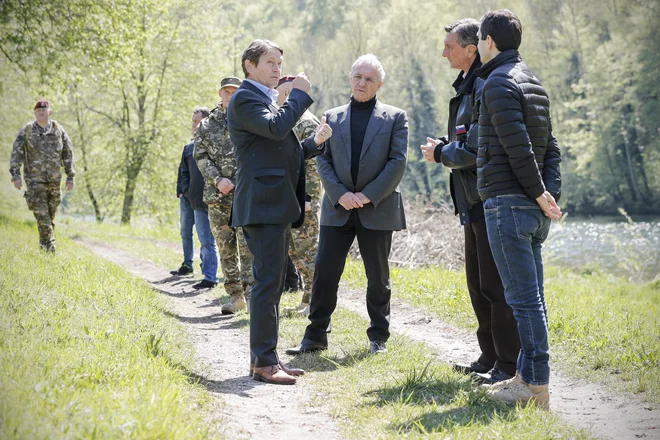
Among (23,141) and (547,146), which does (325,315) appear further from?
(23,141)

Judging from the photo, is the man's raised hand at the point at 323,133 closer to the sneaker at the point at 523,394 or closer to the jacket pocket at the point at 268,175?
the jacket pocket at the point at 268,175

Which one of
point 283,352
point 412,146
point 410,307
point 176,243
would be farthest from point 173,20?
point 283,352

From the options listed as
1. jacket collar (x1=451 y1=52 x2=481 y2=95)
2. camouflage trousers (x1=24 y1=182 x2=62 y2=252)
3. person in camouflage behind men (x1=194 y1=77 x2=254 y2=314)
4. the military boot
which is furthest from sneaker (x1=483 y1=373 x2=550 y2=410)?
camouflage trousers (x1=24 y1=182 x2=62 y2=252)

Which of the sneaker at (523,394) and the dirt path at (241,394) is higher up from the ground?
the sneaker at (523,394)

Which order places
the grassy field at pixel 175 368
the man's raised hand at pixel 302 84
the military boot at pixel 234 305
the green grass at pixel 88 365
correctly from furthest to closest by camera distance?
the military boot at pixel 234 305 → the man's raised hand at pixel 302 84 → the grassy field at pixel 175 368 → the green grass at pixel 88 365

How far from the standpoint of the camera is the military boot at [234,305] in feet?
27.3

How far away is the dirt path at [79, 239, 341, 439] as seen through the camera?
13.3 ft

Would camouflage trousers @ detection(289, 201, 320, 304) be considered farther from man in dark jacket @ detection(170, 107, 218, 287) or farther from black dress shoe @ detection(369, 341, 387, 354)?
man in dark jacket @ detection(170, 107, 218, 287)

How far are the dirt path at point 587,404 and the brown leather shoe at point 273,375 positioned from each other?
165cm

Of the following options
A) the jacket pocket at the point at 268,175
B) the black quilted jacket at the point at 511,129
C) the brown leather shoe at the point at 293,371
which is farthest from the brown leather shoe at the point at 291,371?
the black quilted jacket at the point at 511,129

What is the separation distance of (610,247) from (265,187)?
22.6m

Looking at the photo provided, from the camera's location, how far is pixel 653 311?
30.1ft

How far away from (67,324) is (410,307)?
4851 mm

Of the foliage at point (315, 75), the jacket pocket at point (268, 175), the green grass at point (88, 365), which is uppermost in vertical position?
the foliage at point (315, 75)
